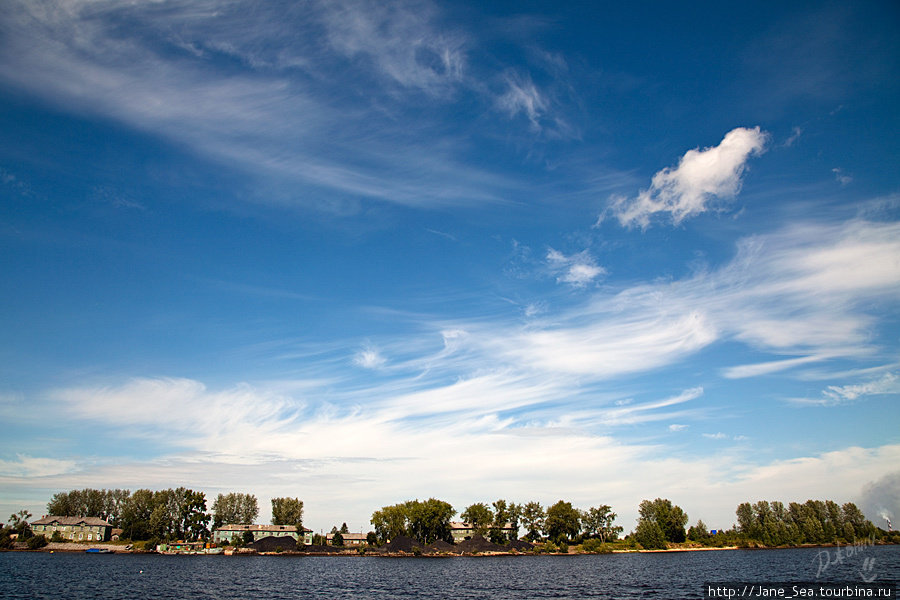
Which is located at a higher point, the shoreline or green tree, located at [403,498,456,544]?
green tree, located at [403,498,456,544]

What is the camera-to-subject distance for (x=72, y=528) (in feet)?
607

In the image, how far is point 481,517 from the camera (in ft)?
615

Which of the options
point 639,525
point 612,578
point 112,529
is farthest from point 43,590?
point 639,525

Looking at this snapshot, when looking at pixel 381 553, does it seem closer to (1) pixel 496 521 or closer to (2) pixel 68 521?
(1) pixel 496 521

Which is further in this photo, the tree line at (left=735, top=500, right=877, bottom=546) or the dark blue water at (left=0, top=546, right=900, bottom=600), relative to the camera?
the tree line at (left=735, top=500, right=877, bottom=546)

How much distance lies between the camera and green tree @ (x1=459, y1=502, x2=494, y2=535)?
18700 cm

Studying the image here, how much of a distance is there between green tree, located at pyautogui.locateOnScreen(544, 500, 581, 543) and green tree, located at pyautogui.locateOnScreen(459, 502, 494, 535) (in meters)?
21.5

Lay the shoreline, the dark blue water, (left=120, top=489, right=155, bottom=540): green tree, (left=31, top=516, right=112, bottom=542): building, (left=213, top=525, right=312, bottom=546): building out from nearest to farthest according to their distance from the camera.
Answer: the dark blue water
the shoreline
(left=120, top=489, right=155, bottom=540): green tree
(left=31, top=516, right=112, bottom=542): building
(left=213, top=525, right=312, bottom=546): building

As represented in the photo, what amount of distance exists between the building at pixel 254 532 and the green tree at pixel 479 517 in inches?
2456

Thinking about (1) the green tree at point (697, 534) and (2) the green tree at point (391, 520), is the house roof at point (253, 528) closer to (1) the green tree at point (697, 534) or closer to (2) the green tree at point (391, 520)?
(2) the green tree at point (391, 520)

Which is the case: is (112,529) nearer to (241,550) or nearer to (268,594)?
(241,550)

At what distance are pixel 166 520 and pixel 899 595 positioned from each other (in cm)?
20003

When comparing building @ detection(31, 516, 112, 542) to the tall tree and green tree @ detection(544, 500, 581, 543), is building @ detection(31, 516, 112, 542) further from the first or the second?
the tall tree

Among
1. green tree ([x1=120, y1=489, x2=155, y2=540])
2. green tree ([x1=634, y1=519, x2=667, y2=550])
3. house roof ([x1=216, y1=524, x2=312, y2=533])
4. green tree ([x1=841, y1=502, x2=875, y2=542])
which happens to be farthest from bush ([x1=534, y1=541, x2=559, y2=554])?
green tree ([x1=120, y1=489, x2=155, y2=540])
